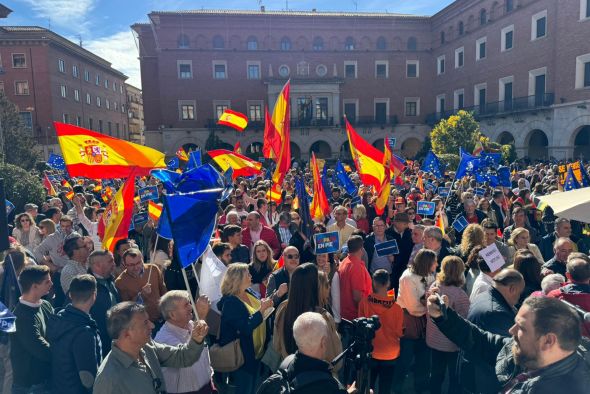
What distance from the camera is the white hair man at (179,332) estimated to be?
10.7ft

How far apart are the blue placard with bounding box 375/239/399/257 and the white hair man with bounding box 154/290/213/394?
9.92 ft

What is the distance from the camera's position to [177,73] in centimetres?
3794

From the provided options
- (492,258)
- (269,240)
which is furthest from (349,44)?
(492,258)

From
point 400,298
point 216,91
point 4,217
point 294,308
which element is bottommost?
point 400,298

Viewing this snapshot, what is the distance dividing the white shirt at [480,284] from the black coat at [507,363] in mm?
740

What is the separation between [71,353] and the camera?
3014 mm

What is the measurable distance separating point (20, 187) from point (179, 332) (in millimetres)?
10688

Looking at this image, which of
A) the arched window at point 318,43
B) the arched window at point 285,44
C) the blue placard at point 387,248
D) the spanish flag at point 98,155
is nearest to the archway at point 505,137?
the arched window at point 318,43

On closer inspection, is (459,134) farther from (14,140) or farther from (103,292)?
(14,140)

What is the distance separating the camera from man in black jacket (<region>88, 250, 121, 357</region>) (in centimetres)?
388

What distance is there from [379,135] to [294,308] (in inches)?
1501

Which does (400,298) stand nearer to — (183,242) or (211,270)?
(211,270)

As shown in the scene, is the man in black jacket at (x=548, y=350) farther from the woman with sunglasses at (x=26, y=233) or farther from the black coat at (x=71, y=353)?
the woman with sunglasses at (x=26, y=233)

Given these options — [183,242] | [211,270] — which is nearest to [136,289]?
[211,270]
